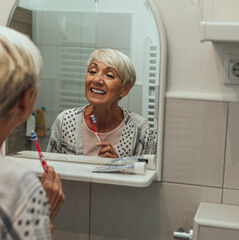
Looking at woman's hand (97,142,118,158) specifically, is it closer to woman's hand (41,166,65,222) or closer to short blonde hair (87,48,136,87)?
short blonde hair (87,48,136,87)

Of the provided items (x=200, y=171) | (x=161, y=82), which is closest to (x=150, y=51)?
(x=161, y=82)

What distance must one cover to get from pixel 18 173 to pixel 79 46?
0.71m

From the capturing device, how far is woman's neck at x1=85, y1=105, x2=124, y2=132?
1.43 meters

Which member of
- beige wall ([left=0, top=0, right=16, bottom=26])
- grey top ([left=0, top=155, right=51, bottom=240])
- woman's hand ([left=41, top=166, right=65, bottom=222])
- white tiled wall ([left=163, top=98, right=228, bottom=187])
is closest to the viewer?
grey top ([left=0, top=155, right=51, bottom=240])

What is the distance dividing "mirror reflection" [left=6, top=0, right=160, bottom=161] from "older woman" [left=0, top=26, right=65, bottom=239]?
1.86 ft

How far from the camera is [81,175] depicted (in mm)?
1347

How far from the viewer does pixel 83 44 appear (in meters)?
1.45

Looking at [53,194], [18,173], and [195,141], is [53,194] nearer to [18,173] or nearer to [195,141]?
[18,173]

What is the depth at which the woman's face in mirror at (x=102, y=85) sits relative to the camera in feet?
4.63

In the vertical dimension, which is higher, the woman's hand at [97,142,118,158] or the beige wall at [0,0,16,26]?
the beige wall at [0,0,16,26]

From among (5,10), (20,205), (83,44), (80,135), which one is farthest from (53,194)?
(5,10)

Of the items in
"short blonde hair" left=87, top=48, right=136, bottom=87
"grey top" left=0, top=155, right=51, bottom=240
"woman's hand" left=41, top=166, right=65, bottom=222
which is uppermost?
"short blonde hair" left=87, top=48, right=136, bottom=87

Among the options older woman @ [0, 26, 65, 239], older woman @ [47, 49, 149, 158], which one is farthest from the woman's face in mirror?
older woman @ [0, 26, 65, 239]

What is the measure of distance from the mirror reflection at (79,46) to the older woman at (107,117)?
0.01 meters
